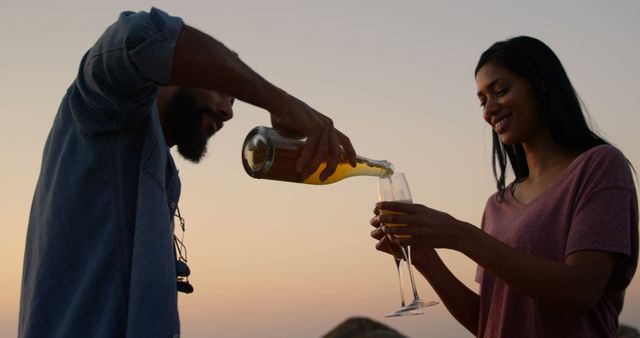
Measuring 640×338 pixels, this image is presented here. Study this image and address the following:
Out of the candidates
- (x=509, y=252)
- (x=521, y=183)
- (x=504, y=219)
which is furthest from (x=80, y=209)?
(x=521, y=183)

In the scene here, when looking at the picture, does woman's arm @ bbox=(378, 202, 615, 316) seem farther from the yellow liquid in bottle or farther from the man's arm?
the man's arm

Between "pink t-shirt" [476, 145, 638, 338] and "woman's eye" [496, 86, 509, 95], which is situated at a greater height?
"woman's eye" [496, 86, 509, 95]

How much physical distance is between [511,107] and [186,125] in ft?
5.23

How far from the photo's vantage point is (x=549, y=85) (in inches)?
113

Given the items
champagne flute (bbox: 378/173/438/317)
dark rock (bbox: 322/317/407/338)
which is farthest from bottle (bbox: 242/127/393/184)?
dark rock (bbox: 322/317/407/338)

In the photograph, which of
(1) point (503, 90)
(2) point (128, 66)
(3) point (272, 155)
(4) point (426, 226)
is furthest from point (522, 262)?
(2) point (128, 66)

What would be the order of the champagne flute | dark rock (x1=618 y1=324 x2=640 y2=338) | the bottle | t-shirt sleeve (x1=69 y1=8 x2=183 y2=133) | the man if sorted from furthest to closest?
dark rock (x1=618 y1=324 x2=640 y2=338) → the champagne flute → the bottle → the man → t-shirt sleeve (x1=69 y1=8 x2=183 y2=133)

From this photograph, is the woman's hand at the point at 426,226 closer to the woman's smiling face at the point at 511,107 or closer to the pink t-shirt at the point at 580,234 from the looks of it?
the pink t-shirt at the point at 580,234

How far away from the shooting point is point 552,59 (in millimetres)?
2979

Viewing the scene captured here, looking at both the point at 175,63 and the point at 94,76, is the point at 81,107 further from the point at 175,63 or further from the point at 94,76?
the point at 175,63

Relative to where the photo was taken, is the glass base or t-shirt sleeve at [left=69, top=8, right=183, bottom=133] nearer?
t-shirt sleeve at [left=69, top=8, right=183, bottom=133]

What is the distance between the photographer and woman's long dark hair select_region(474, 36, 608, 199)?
2811 millimetres

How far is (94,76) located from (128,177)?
332 millimetres

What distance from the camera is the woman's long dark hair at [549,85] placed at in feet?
9.22
